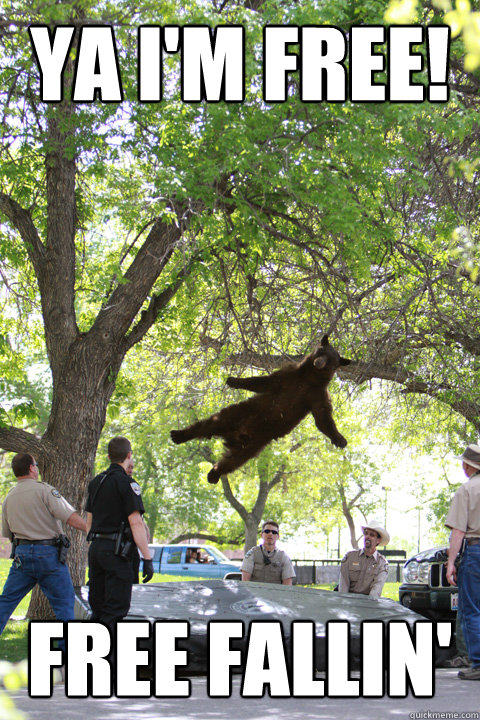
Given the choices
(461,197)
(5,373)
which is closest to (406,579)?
(461,197)

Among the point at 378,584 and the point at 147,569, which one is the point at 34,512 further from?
the point at 378,584

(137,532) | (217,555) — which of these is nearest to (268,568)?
(137,532)

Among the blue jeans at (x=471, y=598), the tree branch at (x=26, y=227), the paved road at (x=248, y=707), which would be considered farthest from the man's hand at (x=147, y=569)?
the tree branch at (x=26, y=227)

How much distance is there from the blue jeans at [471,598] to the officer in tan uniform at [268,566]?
3074mm

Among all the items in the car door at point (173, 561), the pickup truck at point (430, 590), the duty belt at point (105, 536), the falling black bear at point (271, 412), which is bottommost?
the car door at point (173, 561)

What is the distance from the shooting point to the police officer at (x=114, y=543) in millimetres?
5863

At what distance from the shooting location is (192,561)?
28.7 m

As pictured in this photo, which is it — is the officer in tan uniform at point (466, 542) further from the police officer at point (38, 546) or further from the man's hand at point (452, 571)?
the police officer at point (38, 546)

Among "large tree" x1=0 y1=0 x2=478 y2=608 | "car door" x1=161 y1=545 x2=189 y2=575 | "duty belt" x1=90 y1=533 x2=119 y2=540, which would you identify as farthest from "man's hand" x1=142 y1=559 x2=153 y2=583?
"car door" x1=161 y1=545 x2=189 y2=575

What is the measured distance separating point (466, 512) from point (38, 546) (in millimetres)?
3235

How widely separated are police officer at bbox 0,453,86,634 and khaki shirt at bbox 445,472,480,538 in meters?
2.80

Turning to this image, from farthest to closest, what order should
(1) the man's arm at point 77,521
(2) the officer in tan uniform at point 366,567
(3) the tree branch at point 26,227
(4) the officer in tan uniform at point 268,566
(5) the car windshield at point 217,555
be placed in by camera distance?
(5) the car windshield at point 217,555 < (3) the tree branch at point 26,227 < (4) the officer in tan uniform at point 268,566 < (2) the officer in tan uniform at point 366,567 < (1) the man's arm at point 77,521

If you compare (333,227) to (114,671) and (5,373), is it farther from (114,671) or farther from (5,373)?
(5,373)

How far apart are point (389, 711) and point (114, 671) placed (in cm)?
170
